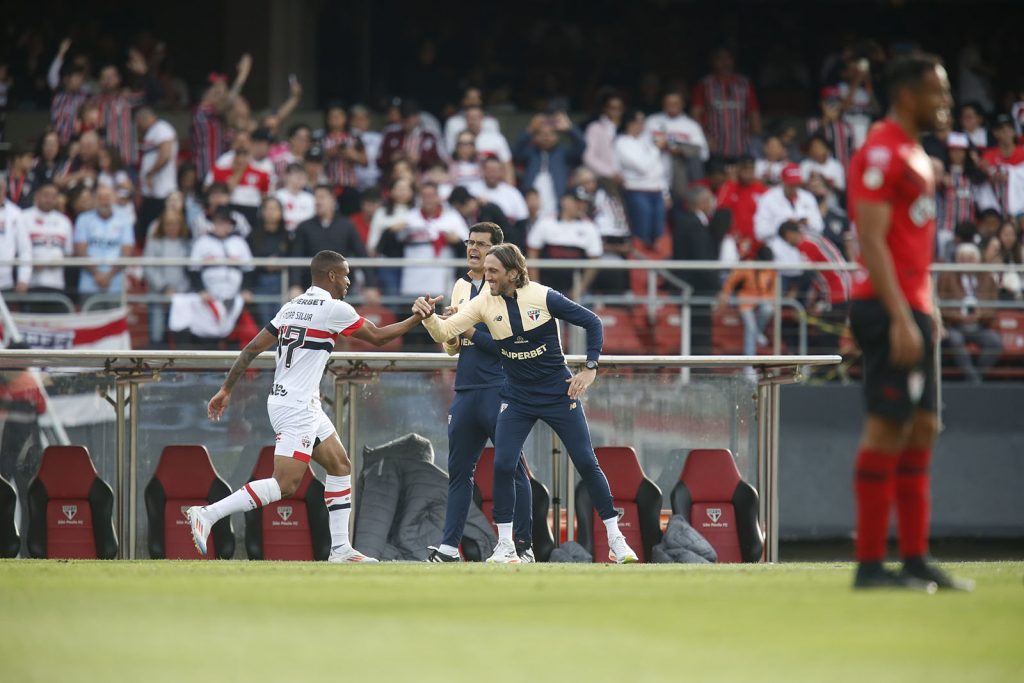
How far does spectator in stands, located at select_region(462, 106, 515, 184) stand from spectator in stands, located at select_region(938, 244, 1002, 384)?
5289 mm

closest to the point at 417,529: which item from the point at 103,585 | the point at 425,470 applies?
the point at 425,470

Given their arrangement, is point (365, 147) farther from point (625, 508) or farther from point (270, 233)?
point (625, 508)

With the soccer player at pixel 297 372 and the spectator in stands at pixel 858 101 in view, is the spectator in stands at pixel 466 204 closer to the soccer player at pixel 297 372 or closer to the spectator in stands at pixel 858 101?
the spectator in stands at pixel 858 101

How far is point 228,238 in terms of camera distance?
16250 millimetres

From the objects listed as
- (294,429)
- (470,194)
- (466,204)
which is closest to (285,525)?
(294,429)

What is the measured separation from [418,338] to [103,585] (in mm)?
9222

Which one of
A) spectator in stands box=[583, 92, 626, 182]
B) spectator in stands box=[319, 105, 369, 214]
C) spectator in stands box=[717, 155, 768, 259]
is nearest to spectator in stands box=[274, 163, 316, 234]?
spectator in stands box=[319, 105, 369, 214]

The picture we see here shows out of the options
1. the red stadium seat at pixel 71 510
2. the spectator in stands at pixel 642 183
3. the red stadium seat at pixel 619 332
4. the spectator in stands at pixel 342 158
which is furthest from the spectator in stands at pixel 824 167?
the red stadium seat at pixel 71 510

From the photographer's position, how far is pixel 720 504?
11.7 meters

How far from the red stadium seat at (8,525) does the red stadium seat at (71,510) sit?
12 cm

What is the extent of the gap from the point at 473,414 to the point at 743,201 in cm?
850

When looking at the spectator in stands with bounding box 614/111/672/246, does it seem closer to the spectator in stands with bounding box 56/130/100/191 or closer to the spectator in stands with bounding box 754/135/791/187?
the spectator in stands with bounding box 754/135/791/187

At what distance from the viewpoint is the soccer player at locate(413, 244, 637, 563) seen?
990 centimetres

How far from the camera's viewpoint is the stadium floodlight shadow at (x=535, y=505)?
11.4 meters
